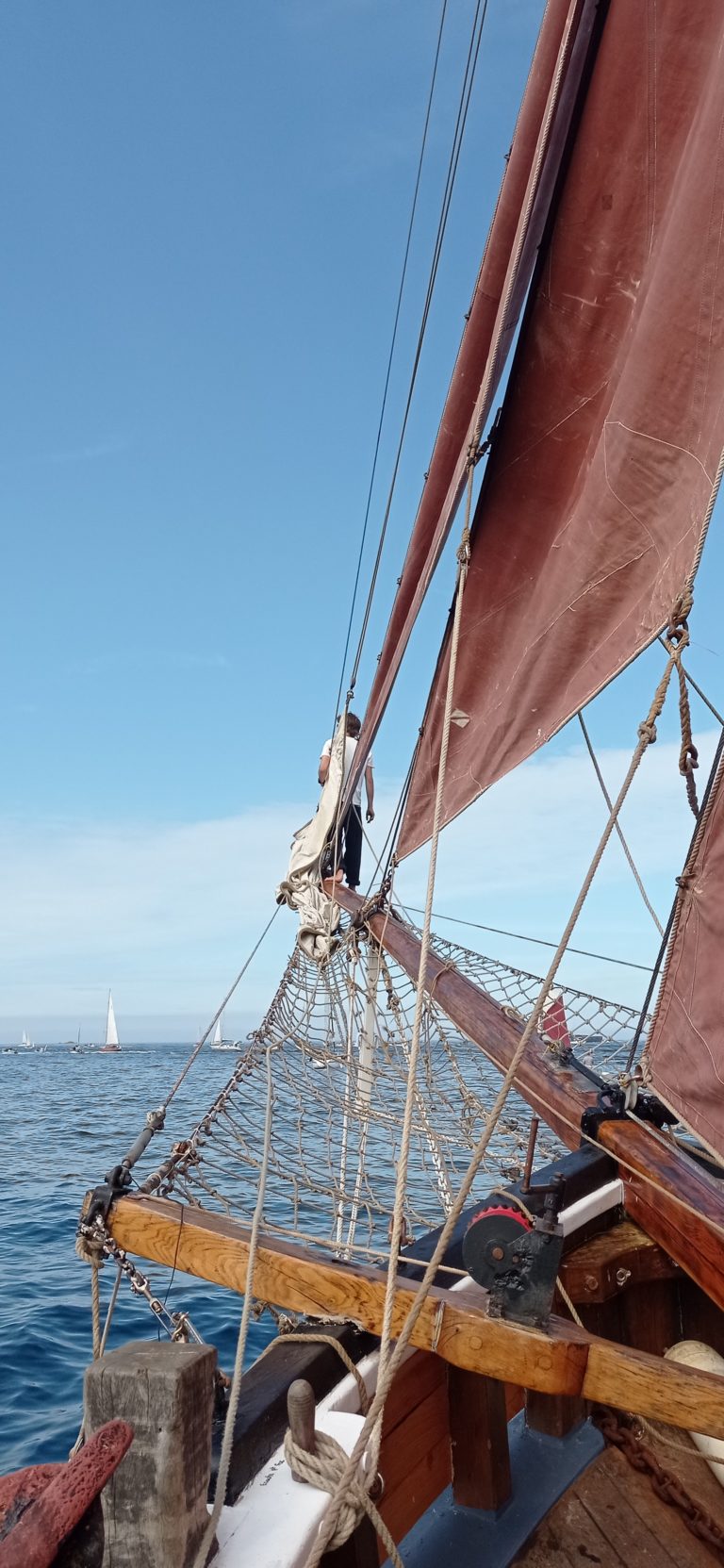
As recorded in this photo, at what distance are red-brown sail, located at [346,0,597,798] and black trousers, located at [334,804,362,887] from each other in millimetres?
3740

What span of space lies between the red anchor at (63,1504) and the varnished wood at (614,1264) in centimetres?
191

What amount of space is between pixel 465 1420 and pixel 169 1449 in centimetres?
138

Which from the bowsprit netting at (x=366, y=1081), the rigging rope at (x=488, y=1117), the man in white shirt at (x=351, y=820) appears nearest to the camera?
the rigging rope at (x=488, y=1117)

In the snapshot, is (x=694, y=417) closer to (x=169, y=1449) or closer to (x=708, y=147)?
(x=708, y=147)

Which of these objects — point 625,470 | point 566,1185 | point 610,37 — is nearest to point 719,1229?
point 566,1185

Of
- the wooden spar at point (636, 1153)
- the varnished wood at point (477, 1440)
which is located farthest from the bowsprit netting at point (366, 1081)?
→ the varnished wood at point (477, 1440)

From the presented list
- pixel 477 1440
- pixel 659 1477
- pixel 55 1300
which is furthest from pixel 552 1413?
pixel 55 1300

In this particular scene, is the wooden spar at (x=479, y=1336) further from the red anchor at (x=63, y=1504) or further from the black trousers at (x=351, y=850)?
the black trousers at (x=351, y=850)

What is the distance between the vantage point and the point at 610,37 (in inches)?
130

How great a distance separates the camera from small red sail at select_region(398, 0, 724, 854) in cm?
283

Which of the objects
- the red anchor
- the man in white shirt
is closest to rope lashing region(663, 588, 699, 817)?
the red anchor

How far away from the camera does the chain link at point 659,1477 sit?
7.75 feet

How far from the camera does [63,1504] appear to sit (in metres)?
1.26

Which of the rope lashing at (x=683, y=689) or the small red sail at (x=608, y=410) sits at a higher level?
the small red sail at (x=608, y=410)
